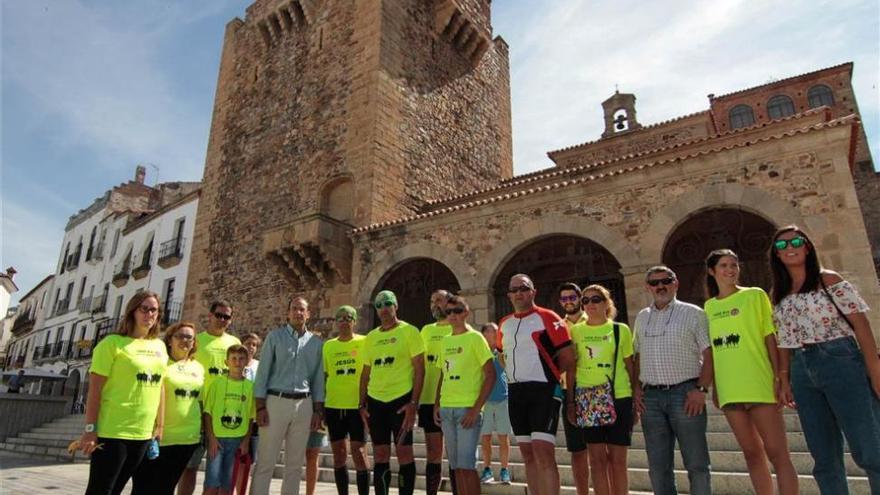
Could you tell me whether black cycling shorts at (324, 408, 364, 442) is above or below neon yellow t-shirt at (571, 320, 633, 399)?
below

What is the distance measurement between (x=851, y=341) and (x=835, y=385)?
26 cm

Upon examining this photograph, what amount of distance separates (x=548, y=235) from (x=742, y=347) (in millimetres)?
6240

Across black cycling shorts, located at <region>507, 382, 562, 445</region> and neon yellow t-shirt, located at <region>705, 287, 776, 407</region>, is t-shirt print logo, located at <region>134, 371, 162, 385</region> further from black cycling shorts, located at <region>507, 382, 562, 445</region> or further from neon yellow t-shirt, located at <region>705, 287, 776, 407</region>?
neon yellow t-shirt, located at <region>705, 287, 776, 407</region>

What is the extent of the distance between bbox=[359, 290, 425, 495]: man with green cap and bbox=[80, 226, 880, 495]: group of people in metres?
0.01

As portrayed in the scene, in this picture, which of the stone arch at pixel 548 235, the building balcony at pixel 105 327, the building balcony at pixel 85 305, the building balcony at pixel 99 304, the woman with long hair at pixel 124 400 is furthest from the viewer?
the building balcony at pixel 85 305

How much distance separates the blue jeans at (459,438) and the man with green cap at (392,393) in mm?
323

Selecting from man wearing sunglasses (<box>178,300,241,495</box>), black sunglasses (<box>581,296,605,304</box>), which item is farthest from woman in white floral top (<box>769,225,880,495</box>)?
man wearing sunglasses (<box>178,300,241,495</box>)

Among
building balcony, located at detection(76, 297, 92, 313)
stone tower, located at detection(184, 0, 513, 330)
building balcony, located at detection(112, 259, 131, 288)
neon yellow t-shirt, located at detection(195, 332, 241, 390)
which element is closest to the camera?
neon yellow t-shirt, located at detection(195, 332, 241, 390)

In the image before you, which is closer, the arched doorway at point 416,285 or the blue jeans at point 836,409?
the blue jeans at point 836,409

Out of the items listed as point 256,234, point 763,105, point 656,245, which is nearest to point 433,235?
point 656,245

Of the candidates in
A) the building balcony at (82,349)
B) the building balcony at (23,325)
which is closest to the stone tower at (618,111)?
the building balcony at (82,349)

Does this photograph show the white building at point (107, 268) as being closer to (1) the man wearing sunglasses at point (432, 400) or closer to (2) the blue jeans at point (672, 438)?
(1) the man wearing sunglasses at point (432, 400)

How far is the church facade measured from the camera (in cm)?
785

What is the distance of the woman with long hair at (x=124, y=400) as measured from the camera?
3004 mm
